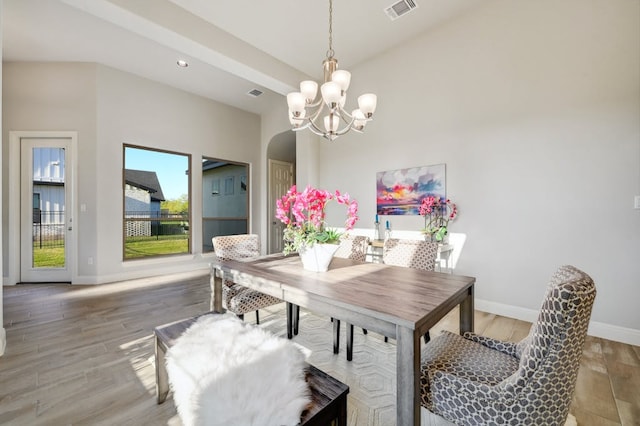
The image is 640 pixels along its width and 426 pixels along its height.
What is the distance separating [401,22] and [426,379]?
3774 millimetres

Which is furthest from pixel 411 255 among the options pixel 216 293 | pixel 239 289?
pixel 216 293

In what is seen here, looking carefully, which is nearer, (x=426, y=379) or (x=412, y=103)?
(x=426, y=379)

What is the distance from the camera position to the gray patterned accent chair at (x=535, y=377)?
855mm

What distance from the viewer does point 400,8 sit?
3.08 m

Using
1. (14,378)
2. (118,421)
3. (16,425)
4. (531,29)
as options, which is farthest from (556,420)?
(531,29)

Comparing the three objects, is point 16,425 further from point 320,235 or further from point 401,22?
point 401,22

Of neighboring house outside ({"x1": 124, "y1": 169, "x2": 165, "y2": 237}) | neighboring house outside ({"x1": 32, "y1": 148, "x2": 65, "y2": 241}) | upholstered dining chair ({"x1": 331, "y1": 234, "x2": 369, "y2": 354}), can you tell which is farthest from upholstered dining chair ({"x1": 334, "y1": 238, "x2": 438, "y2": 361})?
neighboring house outside ({"x1": 32, "y1": 148, "x2": 65, "y2": 241})

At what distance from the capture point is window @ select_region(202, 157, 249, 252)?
563cm

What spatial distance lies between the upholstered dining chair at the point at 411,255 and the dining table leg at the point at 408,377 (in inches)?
39.9

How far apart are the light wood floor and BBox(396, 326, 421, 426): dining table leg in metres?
0.57

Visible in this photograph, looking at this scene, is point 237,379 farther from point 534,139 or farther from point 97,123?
point 97,123

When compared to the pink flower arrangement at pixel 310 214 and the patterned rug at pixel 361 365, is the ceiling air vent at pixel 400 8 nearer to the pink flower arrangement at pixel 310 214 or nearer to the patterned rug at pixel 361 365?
the pink flower arrangement at pixel 310 214

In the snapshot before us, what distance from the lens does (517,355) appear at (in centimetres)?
129

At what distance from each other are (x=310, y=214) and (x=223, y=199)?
4743mm
